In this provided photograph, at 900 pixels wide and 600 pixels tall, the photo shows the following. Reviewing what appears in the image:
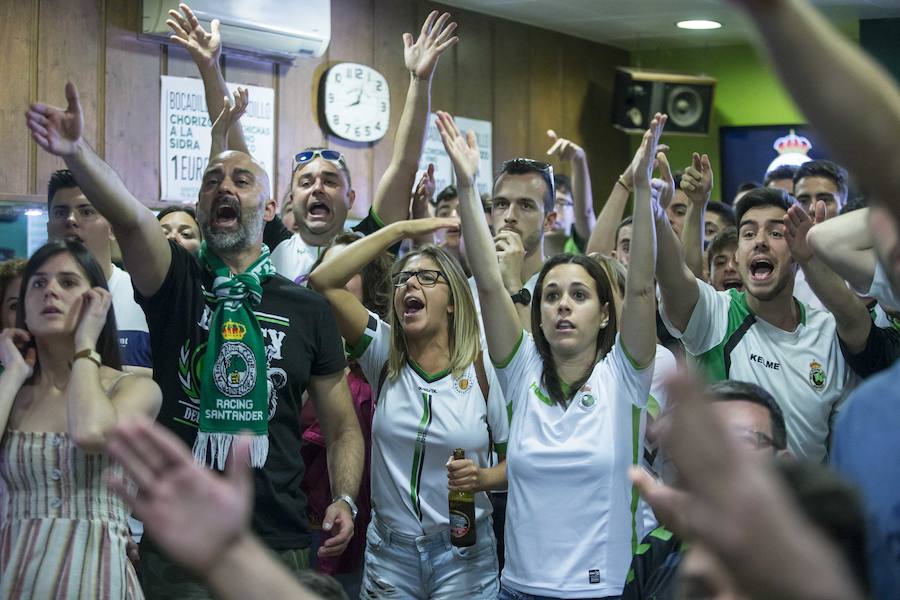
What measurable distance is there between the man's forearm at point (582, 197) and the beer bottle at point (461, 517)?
8.22ft

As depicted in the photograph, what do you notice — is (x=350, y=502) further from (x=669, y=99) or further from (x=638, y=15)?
(x=669, y=99)

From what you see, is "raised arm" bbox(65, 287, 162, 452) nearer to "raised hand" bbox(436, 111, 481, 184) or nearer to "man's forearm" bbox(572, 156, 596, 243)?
"raised hand" bbox(436, 111, 481, 184)

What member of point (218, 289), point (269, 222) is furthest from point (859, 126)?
point (269, 222)

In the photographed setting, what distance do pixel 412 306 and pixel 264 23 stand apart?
3345mm

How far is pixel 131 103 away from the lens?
18.6 ft

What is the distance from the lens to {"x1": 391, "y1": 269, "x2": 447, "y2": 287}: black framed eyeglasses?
10.3 feet

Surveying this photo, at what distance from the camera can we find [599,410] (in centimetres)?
270

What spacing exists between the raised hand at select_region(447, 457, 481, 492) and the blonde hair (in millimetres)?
297

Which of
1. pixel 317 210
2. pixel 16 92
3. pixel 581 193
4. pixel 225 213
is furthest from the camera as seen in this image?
pixel 581 193

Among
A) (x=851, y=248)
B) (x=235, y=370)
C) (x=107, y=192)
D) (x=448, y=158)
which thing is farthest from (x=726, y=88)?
(x=107, y=192)

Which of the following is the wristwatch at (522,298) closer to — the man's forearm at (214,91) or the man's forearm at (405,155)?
the man's forearm at (405,155)

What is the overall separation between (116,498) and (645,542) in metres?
1.08

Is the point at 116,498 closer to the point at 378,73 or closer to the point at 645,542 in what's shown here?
the point at 645,542

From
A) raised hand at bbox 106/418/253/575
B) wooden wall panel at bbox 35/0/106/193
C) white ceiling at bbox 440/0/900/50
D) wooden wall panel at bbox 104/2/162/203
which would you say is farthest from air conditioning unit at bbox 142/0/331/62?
raised hand at bbox 106/418/253/575
